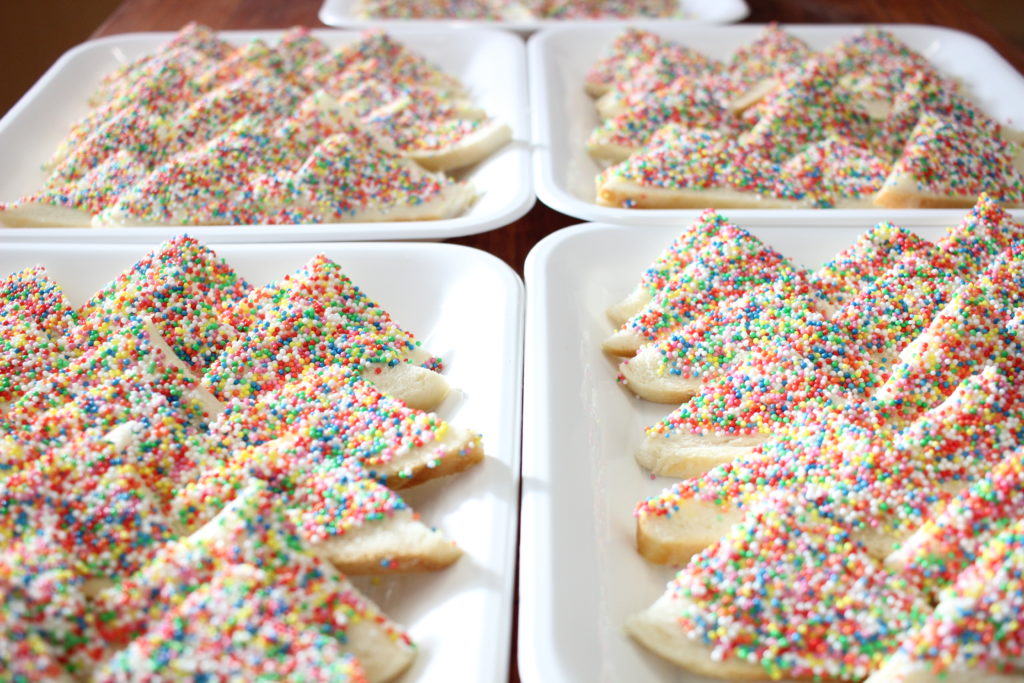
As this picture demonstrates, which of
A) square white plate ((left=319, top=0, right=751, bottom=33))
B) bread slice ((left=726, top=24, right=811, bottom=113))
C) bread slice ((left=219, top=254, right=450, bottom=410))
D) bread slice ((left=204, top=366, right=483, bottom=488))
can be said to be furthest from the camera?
square white plate ((left=319, top=0, right=751, bottom=33))

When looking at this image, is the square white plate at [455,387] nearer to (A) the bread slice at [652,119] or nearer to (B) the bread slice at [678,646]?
(B) the bread slice at [678,646]

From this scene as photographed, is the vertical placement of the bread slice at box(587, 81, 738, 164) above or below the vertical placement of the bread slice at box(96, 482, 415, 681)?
above

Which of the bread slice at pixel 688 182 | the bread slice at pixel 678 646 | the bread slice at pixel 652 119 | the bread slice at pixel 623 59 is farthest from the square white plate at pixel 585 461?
the bread slice at pixel 623 59

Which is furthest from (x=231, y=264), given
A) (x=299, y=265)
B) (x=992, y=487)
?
(x=992, y=487)

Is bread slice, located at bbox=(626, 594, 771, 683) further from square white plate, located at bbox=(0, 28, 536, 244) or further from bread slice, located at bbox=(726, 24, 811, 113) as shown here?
bread slice, located at bbox=(726, 24, 811, 113)

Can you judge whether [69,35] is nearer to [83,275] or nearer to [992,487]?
[83,275]

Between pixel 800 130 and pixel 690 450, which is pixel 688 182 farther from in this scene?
pixel 690 450

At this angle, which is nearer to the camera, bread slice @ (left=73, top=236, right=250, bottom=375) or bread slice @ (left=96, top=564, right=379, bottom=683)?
bread slice @ (left=96, top=564, right=379, bottom=683)

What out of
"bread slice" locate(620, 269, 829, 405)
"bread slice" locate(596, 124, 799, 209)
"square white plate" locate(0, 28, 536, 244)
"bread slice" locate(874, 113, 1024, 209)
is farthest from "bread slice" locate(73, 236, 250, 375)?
"bread slice" locate(874, 113, 1024, 209)

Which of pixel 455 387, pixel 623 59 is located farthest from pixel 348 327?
pixel 623 59
